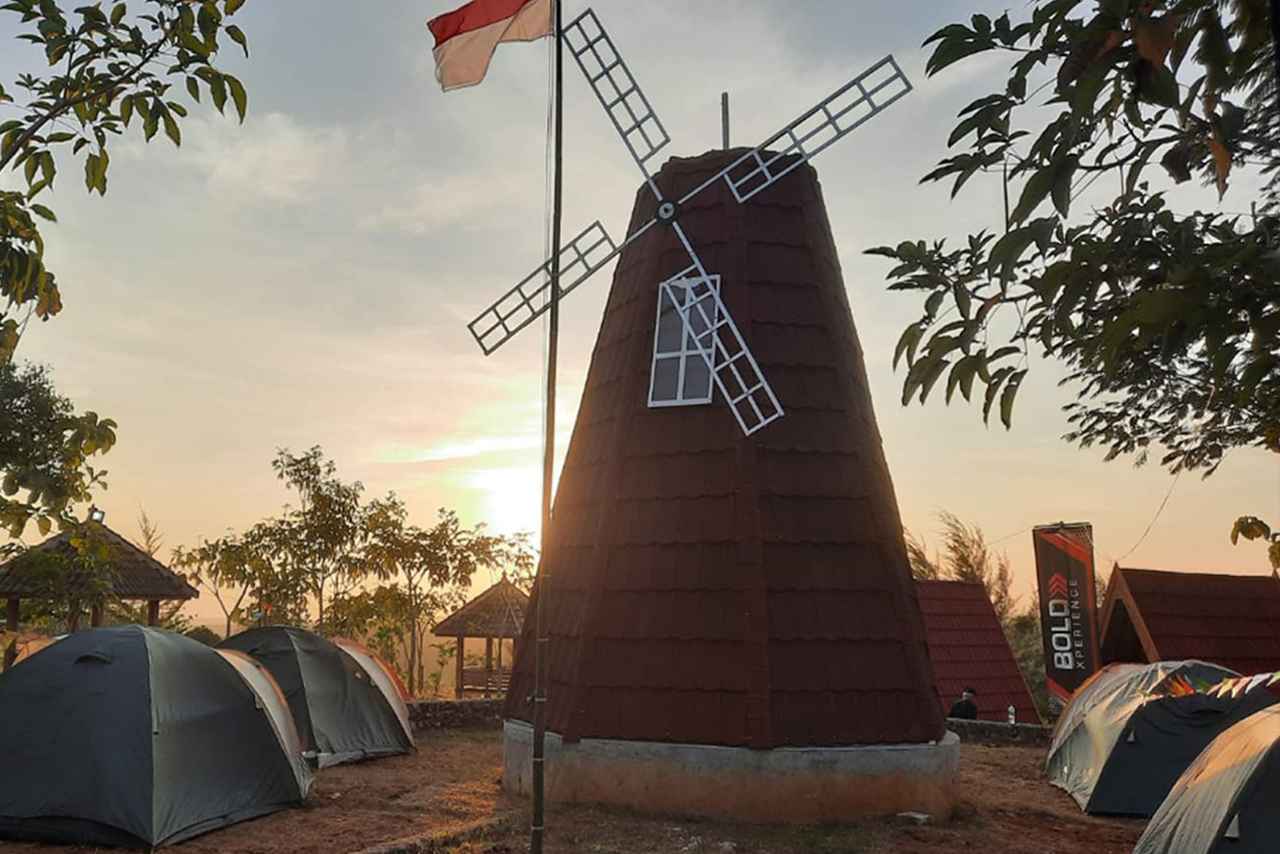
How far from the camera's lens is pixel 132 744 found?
401 inches

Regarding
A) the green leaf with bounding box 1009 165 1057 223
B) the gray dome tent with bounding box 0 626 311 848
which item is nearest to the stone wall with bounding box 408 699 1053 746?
the gray dome tent with bounding box 0 626 311 848

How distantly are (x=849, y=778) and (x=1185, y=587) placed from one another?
12.8 meters

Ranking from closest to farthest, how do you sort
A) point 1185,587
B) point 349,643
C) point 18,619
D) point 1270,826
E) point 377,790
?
point 1270,826 < point 377,790 < point 349,643 < point 1185,587 < point 18,619

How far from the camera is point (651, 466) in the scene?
41.7 ft

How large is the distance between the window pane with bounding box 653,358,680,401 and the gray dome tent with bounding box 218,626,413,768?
7.02m

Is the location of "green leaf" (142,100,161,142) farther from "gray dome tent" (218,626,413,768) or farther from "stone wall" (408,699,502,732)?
"stone wall" (408,699,502,732)

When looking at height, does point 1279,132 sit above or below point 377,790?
below

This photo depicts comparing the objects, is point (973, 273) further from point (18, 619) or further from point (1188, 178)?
point (18, 619)

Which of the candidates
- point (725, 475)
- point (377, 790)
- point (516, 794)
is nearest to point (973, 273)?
point (725, 475)

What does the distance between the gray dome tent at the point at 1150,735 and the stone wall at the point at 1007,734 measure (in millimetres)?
5875

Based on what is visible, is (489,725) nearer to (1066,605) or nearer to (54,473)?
(1066,605)

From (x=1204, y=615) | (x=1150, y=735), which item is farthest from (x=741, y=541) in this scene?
(x=1204, y=615)

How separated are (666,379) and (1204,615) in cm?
1376

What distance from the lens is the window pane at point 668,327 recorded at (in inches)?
516
